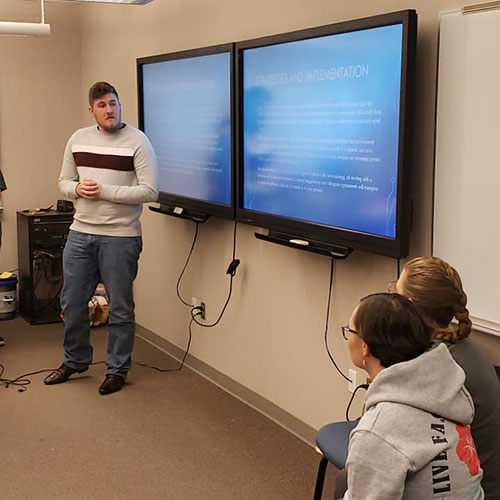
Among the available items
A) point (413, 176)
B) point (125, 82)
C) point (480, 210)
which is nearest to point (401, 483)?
point (480, 210)

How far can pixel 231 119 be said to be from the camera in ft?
12.4

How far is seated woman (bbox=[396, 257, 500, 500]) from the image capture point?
75.1 inches

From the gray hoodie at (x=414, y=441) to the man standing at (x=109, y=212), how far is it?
105 inches

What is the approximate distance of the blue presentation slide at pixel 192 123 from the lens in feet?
12.8

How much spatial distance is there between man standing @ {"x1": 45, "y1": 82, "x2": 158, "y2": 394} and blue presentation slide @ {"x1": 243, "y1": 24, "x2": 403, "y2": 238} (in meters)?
0.71

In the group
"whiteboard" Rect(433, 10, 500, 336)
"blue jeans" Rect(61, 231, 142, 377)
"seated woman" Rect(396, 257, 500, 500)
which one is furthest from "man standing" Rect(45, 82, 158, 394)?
"seated woman" Rect(396, 257, 500, 500)

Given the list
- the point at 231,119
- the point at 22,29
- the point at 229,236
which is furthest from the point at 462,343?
the point at 22,29

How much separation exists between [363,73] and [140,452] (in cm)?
192

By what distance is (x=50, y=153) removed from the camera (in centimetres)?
604

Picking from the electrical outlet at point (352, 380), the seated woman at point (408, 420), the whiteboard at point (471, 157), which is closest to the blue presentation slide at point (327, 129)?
the whiteboard at point (471, 157)

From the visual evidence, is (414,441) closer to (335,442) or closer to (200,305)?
(335,442)

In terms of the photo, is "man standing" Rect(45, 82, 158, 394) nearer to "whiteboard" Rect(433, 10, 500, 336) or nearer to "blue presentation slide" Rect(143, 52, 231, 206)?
"blue presentation slide" Rect(143, 52, 231, 206)

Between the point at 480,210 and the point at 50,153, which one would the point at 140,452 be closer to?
the point at 480,210

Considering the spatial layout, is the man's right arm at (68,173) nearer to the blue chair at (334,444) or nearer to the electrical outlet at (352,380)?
the electrical outlet at (352,380)
